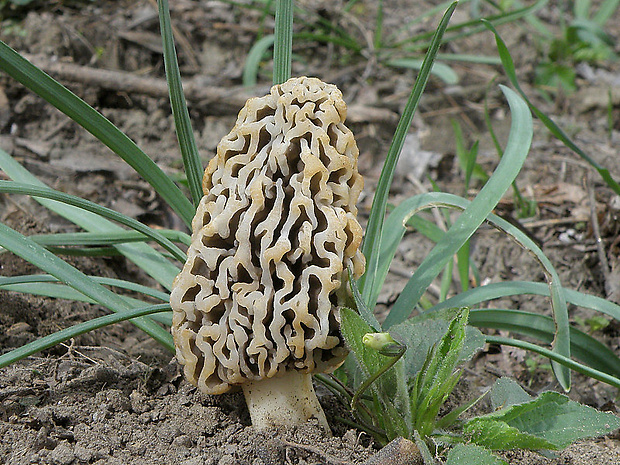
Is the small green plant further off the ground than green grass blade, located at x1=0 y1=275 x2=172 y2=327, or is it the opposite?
green grass blade, located at x1=0 y1=275 x2=172 y2=327

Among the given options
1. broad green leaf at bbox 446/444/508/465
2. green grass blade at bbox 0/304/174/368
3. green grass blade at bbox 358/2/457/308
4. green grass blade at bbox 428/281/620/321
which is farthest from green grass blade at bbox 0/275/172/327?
broad green leaf at bbox 446/444/508/465

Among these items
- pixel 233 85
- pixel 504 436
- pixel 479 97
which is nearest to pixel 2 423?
pixel 504 436

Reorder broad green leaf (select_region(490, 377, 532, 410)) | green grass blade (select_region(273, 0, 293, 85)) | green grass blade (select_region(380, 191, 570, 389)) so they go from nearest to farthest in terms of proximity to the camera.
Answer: broad green leaf (select_region(490, 377, 532, 410)), green grass blade (select_region(380, 191, 570, 389)), green grass blade (select_region(273, 0, 293, 85))

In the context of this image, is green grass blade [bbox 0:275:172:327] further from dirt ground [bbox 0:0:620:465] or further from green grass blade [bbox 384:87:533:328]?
green grass blade [bbox 384:87:533:328]

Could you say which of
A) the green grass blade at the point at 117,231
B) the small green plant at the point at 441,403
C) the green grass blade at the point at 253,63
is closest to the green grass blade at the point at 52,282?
the green grass blade at the point at 117,231

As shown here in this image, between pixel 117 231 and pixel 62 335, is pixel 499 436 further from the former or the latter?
pixel 117 231

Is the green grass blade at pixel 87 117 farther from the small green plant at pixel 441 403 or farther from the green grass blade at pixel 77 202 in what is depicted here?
the small green plant at pixel 441 403

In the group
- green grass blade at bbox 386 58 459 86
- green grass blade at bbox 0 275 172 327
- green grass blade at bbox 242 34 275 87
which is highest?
green grass blade at bbox 242 34 275 87

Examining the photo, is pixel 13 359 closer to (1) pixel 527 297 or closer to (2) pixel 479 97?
(1) pixel 527 297
